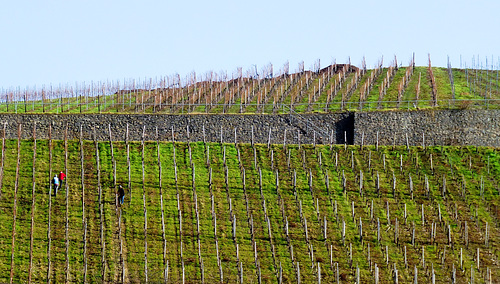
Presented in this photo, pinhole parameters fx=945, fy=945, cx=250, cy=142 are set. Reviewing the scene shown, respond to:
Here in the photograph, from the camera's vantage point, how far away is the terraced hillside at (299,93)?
166ft

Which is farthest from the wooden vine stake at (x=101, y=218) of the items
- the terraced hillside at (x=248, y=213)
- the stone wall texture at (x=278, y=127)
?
the stone wall texture at (x=278, y=127)

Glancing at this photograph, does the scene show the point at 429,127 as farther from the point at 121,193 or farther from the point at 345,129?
the point at 121,193

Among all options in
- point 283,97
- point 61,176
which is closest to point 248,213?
point 61,176

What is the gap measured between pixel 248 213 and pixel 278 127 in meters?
12.2

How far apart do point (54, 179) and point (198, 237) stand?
247 inches

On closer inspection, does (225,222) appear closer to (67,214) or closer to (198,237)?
(198,237)

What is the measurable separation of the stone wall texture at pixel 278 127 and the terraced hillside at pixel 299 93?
6.73ft

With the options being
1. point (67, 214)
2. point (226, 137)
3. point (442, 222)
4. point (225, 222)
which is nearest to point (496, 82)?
point (226, 137)

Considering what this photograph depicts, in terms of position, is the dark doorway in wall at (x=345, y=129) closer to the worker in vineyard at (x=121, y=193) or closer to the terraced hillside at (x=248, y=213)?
the terraced hillside at (x=248, y=213)

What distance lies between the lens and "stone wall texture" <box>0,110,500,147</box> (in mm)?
45938

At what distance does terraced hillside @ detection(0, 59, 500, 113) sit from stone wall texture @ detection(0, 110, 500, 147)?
2052mm

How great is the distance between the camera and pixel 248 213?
114 feet

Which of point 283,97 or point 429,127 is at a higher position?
point 283,97

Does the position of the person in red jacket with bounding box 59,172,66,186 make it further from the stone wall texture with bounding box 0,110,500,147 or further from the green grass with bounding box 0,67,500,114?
the green grass with bounding box 0,67,500,114
